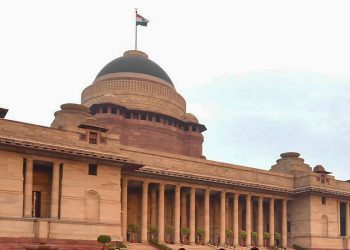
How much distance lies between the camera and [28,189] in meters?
42.2

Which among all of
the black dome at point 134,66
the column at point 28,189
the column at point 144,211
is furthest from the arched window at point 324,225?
the column at point 28,189

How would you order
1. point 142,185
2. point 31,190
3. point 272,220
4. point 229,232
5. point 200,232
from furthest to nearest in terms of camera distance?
point 272,220 → point 229,232 → point 200,232 → point 142,185 → point 31,190

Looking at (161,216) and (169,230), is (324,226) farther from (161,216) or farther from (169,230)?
(161,216)

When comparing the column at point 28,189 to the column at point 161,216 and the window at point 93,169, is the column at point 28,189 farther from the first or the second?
the column at point 161,216

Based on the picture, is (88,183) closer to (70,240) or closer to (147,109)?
(70,240)

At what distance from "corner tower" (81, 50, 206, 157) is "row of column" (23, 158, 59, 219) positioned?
19314 millimetres

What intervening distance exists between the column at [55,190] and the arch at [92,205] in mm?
2685

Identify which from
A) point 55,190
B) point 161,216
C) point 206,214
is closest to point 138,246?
point 161,216

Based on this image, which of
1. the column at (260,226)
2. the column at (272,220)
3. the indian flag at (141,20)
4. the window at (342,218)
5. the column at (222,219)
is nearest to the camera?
the column at (222,219)

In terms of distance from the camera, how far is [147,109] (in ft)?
220

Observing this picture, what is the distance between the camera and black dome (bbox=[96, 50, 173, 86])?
70.4 meters

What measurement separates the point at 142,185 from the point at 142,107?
15.6m

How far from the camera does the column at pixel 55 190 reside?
43156mm

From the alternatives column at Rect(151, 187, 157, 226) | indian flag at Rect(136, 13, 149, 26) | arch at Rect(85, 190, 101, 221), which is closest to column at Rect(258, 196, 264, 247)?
column at Rect(151, 187, 157, 226)
